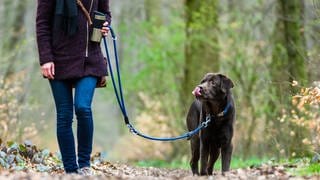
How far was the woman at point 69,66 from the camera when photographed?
7.64 metres

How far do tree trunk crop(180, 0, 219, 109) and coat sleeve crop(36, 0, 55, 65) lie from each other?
9808mm

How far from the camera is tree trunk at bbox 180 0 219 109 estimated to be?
57.5 feet

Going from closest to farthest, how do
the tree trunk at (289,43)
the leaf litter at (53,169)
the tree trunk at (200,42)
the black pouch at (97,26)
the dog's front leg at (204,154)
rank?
the leaf litter at (53,169) → the black pouch at (97,26) → the dog's front leg at (204,154) → the tree trunk at (289,43) → the tree trunk at (200,42)

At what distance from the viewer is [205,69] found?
17406mm

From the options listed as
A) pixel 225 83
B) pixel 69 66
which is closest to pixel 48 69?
pixel 69 66

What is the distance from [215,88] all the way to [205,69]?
331 inches

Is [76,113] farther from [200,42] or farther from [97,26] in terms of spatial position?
[200,42]

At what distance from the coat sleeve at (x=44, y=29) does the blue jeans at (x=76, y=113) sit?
286 mm

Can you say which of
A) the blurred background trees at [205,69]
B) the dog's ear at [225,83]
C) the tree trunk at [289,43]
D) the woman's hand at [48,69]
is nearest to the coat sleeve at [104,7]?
the woman's hand at [48,69]

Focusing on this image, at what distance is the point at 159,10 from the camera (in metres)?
23.8

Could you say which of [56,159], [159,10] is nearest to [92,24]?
[56,159]

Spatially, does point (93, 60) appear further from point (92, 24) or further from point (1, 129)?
point (1, 129)

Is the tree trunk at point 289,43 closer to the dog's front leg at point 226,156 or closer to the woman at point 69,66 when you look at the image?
the dog's front leg at point 226,156

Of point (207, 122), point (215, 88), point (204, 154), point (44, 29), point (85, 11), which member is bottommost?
point (204, 154)
